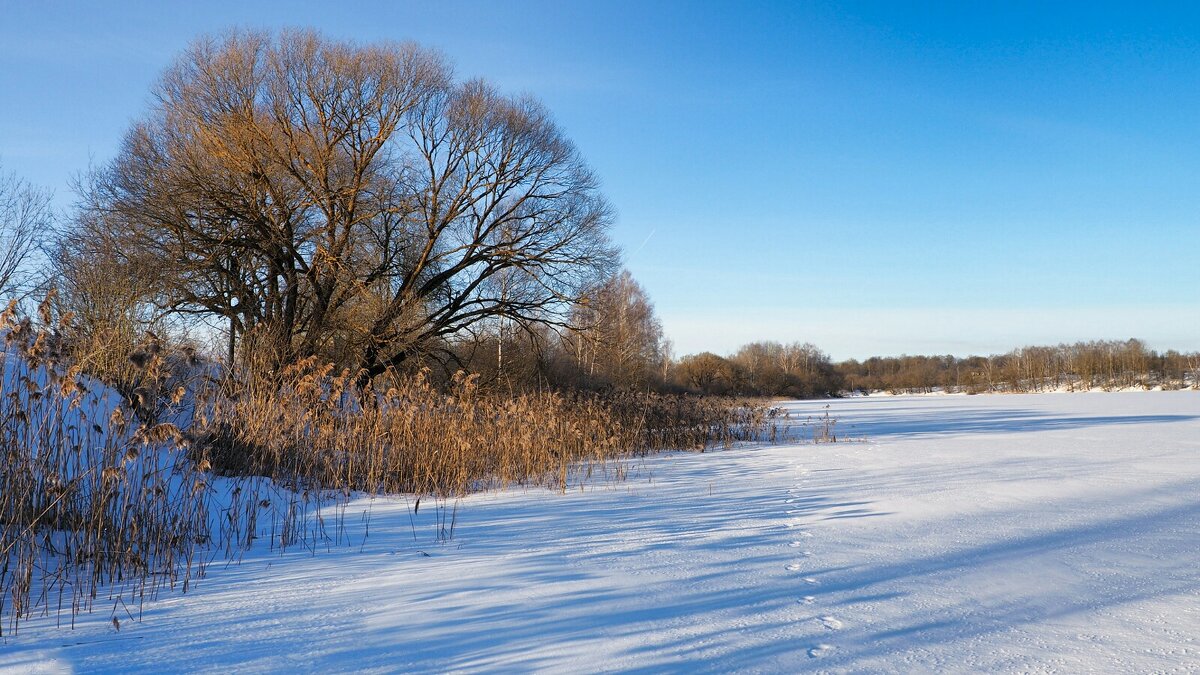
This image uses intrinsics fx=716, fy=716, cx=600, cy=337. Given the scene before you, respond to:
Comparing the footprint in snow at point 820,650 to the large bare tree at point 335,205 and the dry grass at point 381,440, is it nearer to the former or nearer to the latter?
the dry grass at point 381,440

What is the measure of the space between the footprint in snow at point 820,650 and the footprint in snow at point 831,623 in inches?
6.7

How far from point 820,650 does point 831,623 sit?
258mm

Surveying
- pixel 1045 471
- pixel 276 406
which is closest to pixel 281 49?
pixel 276 406

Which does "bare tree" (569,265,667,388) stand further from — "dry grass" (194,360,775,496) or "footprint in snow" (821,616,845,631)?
"footprint in snow" (821,616,845,631)

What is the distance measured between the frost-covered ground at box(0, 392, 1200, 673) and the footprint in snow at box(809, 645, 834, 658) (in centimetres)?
1

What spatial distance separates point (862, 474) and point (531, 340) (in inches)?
381

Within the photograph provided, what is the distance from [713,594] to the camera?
8.60 feet

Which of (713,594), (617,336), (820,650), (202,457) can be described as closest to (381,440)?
(202,457)

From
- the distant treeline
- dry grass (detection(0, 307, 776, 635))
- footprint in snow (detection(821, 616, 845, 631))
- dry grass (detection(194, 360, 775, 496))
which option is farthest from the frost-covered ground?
the distant treeline

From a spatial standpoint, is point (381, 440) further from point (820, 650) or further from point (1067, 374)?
point (1067, 374)

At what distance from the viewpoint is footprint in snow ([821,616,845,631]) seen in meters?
2.23

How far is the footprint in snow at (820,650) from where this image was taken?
200 centimetres

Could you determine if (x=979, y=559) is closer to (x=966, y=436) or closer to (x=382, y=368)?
(x=966, y=436)

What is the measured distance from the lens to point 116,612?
2615 mm
